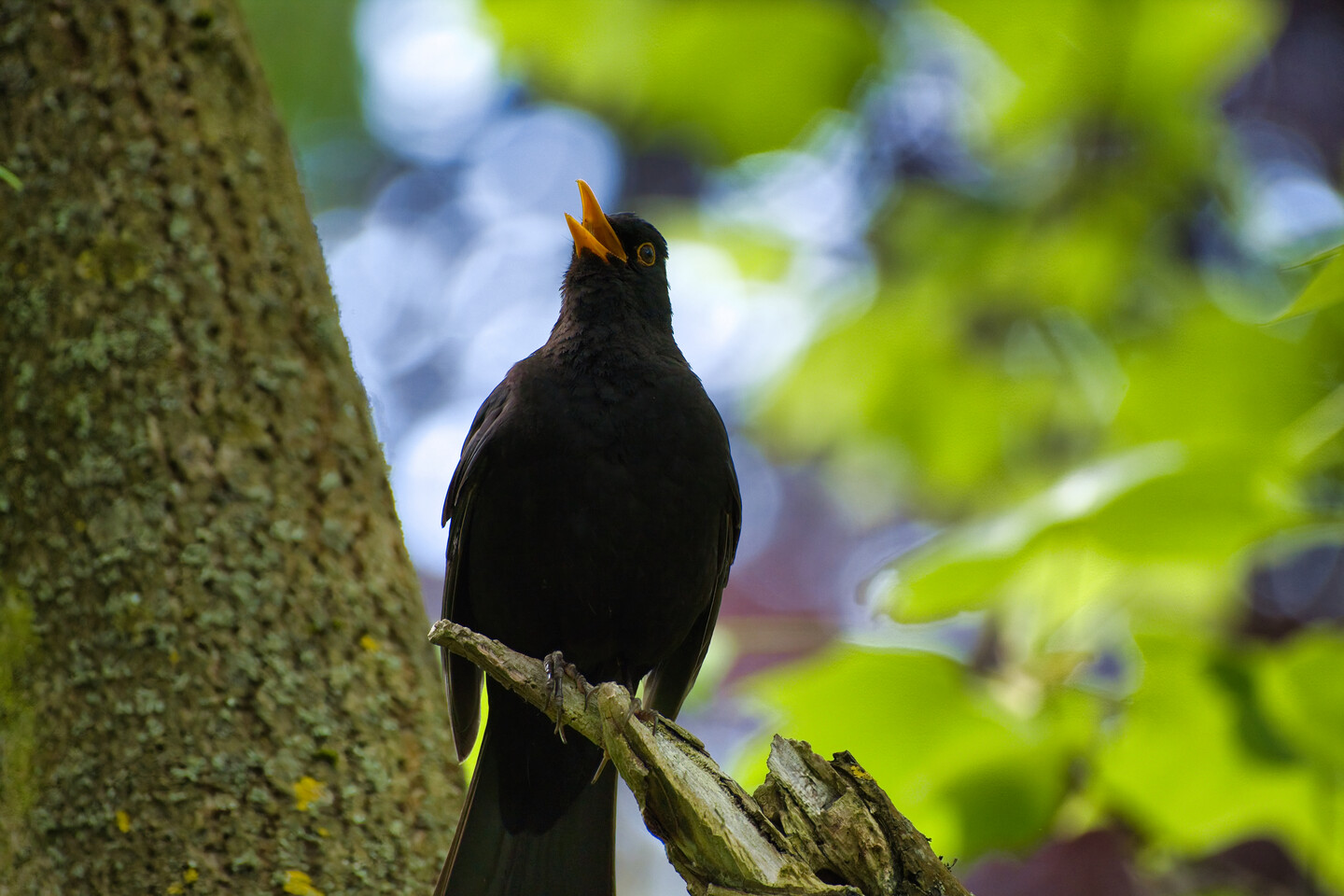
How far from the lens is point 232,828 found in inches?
79.1

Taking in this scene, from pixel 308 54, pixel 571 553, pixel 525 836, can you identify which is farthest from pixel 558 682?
pixel 308 54

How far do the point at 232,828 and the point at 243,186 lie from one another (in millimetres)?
1374

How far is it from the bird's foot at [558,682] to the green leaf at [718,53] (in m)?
1.66

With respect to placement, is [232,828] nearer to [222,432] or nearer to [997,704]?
[222,432]

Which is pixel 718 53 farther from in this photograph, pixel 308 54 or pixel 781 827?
pixel 308 54

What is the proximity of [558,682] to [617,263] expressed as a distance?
3.85 feet

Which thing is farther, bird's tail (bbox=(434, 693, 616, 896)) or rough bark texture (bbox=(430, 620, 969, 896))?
bird's tail (bbox=(434, 693, 616, 896))

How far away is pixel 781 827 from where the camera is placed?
1.58m

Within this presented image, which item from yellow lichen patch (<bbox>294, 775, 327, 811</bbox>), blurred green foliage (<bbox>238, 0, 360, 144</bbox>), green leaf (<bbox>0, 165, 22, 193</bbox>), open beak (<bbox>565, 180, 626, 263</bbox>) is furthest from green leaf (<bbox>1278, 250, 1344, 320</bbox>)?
blurred green foliage (<bbox>238, 0, 360, 144</bbox>)

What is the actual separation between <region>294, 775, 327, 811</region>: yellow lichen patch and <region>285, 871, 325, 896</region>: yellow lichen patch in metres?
0.12

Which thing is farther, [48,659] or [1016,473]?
[1016,473]

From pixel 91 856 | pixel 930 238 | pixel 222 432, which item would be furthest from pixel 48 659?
pixel 930 238

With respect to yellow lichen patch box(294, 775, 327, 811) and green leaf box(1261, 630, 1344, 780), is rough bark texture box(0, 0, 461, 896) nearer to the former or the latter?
yellow lichen patch box(294, 775, 327, 811)

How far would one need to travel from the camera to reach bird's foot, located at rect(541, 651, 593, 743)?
6.69 feet
